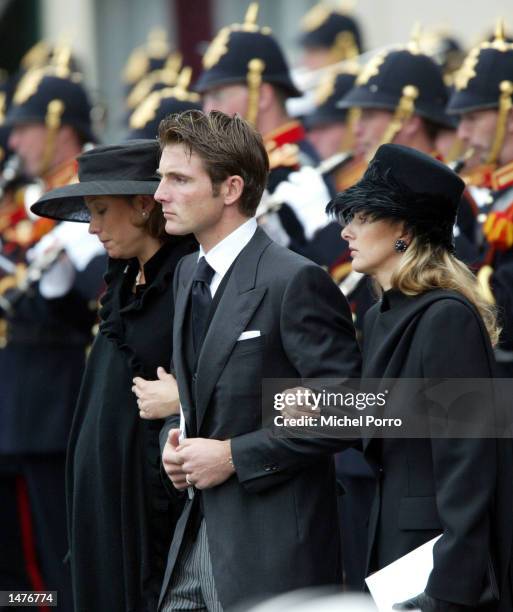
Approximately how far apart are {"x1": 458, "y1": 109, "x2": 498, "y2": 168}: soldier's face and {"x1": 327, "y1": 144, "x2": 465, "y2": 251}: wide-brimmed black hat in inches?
79.2

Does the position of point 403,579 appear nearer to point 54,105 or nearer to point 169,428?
point 169,428

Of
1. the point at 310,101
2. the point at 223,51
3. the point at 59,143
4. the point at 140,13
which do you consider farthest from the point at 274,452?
the point at 140,13

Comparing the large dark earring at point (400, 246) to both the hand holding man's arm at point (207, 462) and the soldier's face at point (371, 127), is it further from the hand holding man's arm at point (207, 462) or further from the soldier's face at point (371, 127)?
the soldier's face at point (371, 127)

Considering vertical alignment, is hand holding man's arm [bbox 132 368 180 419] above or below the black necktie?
below

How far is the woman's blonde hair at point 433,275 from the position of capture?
4.22 meters

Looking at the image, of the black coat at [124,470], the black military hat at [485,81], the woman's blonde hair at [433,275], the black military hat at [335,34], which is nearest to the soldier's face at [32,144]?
the black military hat at [485,81]

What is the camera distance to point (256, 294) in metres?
4.41

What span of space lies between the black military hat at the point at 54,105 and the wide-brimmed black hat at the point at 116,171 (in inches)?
129

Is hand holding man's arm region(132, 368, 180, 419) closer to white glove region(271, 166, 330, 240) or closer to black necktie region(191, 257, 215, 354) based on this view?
black necktie region(191, 257, 215, 354)

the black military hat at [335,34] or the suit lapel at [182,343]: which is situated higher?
the black military hat at [335,34]

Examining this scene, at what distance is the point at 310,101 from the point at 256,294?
5.29 m

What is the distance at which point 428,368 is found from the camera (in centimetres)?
408

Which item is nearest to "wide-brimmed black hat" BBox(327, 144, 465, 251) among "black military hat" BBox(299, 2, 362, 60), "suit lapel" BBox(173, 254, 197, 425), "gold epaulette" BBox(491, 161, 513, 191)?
"suit lapel" BBox(173, 254, 197, 425)

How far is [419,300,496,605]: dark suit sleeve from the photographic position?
3930 millimetres
